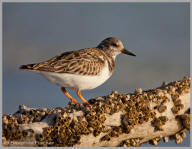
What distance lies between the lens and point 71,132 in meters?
7.90

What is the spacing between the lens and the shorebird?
9672 millimetres

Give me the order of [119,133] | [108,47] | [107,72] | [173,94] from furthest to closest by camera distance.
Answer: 1. [108,47]
2. [107,72]
3. [173,94]
4. [119,133]

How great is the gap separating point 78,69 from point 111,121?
7.60ft

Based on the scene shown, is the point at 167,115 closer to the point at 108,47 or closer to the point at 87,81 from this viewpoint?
the point at 87,81

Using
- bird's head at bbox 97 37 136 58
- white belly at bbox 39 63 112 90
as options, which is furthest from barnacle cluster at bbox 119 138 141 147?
bird's head at bbox 97 37 136 58

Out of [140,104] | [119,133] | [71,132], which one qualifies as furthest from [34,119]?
[140,104]

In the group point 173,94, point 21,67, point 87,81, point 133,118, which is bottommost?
point 133,118

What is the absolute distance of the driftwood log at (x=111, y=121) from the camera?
302 inches

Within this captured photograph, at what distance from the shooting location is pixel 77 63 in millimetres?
10094

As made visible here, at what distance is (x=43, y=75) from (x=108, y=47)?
2.98 meters

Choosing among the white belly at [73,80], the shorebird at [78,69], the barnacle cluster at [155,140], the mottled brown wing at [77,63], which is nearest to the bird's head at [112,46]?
the shorebird at [78,69]

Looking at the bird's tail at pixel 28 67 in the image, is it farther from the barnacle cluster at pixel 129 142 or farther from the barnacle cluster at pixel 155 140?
the barnacle cluster at pixel 155 140

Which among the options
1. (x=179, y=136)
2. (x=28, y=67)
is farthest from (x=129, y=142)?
(x=28, y=67)

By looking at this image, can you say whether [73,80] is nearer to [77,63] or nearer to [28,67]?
[77,63]
